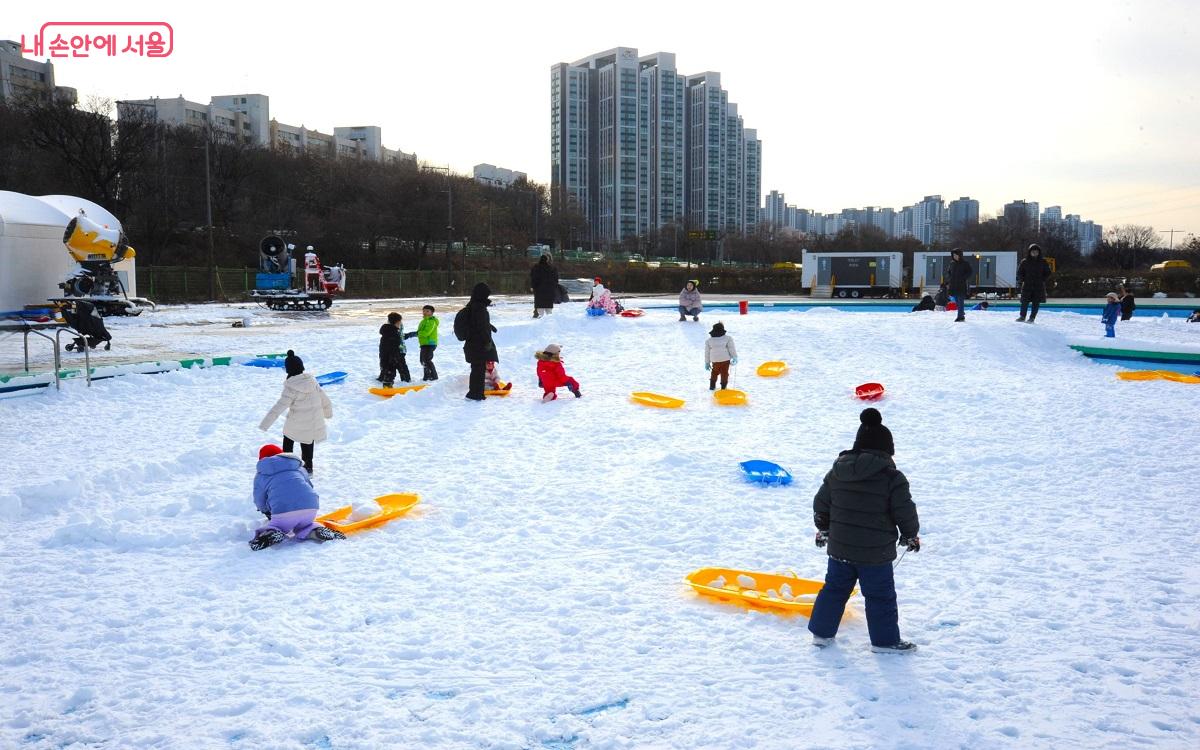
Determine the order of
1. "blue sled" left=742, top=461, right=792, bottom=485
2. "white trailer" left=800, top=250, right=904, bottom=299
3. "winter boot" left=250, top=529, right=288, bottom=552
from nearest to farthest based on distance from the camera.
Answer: "winter boot" left=250, top=529, right=288, bottom=552
"blue sled" left=742, top=461, right=792, bottom=485
"white trailer" left=800, top=250, right=904, bottom=299

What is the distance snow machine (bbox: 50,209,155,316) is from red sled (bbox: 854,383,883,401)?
17252 millimetres

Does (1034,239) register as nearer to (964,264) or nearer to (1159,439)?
(964,264)

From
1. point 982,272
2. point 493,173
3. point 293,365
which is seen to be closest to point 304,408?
point 293,365

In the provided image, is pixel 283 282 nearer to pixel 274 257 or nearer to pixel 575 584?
pixel 274 257

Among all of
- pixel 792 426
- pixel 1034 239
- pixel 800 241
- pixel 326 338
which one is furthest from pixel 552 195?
pixel 792 426

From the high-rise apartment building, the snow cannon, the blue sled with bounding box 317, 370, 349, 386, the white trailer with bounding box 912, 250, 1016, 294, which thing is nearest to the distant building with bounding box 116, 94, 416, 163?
the high-rise apartment building

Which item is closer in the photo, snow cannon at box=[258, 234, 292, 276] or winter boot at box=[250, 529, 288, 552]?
winter boot at box=[250, 529, 288, 552]

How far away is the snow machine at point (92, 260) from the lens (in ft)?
67.9

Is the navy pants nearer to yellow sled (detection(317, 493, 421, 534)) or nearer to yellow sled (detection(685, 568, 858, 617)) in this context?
yellow sled (detection(685, 568, 858, 617))

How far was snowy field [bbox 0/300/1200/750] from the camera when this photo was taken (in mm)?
3781

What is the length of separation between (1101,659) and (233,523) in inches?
234

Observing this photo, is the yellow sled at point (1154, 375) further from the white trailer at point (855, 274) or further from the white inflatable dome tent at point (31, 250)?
the white trailer at point (855, 274)

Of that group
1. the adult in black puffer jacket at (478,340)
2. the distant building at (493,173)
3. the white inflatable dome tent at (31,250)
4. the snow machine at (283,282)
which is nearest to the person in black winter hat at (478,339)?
the adult in black puffer jacket at (478,340)

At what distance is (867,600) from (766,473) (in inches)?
146
